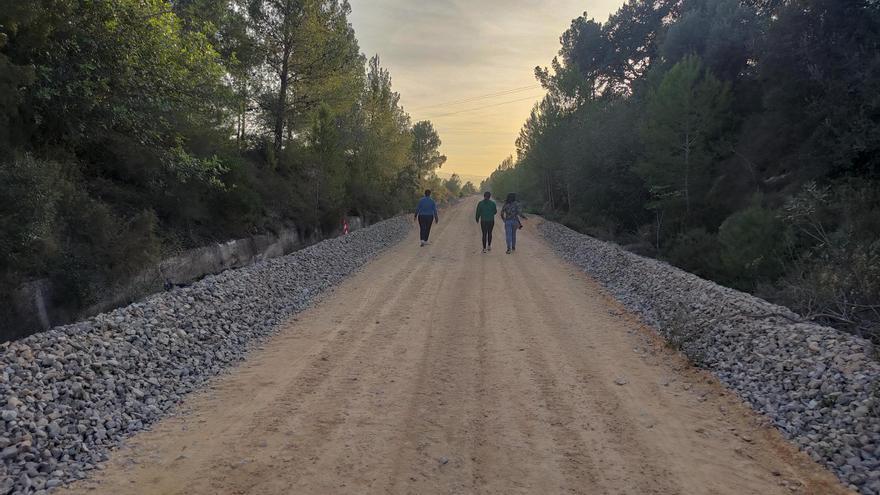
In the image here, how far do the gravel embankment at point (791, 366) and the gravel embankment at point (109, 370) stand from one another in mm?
5714

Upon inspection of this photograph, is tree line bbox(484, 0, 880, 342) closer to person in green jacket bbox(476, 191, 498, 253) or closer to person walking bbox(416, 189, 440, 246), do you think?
person in green jacket bbox(476, 191, 498, 253)

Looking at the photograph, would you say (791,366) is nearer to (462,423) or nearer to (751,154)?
(462,423)

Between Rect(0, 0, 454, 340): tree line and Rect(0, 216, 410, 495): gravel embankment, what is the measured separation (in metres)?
2.08

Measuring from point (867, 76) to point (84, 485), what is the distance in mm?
22173

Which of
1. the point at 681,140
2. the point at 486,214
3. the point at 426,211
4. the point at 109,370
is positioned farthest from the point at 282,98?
the point at 681,140

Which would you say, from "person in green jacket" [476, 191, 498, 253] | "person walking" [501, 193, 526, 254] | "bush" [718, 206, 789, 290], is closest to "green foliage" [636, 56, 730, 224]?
"bush" [718, 206, 789, 290]

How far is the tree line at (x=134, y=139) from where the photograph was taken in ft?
23.3

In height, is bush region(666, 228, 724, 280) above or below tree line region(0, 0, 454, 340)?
below

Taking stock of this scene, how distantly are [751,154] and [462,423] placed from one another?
80.1 feet

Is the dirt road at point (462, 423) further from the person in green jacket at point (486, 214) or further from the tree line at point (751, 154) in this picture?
the person in green jacket at point (486, 214)

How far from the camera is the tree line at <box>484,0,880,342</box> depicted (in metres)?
12.1

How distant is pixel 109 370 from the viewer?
4.83 m

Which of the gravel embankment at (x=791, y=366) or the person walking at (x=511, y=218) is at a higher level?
the person walking at (x=511, y=218)

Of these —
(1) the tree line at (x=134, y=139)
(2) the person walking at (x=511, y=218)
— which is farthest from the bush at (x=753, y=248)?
(1) the tree line at (x=134, y=139)
